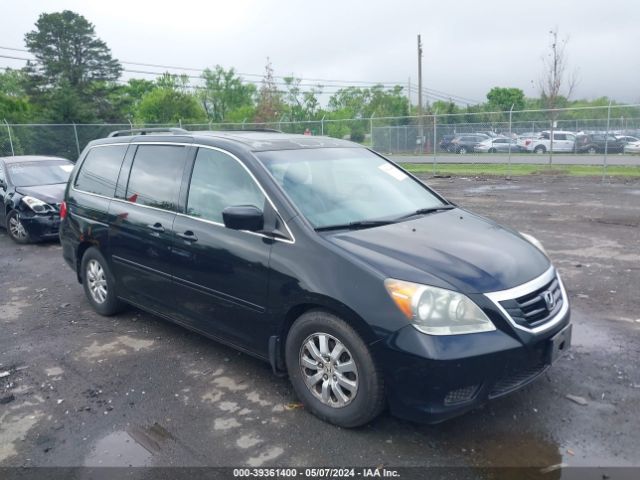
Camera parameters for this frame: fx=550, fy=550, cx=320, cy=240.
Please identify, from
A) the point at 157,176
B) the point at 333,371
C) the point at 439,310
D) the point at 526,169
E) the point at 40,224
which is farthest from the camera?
the point at 526,169

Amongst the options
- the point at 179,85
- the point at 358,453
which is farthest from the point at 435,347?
the point at 179,85

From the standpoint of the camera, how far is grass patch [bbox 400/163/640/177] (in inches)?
735

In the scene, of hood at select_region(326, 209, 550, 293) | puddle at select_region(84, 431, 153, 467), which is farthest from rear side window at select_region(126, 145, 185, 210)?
puddle at select_region(84, 431, 153, 467)

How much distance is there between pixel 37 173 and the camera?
10.4 meters

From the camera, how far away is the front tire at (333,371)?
321 cm

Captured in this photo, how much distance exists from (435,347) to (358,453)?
0.80 metres

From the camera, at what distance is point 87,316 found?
578cm

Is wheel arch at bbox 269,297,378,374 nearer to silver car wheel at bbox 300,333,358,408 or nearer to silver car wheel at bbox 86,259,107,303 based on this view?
silver car wheel at bbox 300,333,358,408

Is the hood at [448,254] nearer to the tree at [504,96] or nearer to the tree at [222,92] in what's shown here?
the tree at [504,96]

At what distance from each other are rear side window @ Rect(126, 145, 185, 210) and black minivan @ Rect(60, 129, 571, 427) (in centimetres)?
2

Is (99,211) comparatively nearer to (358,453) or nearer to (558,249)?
(358,453)

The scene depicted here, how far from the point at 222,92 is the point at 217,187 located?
240 feet

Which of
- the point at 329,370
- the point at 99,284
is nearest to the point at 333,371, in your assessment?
the point at 329,370

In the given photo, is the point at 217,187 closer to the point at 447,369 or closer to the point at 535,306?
the point at 447,369
